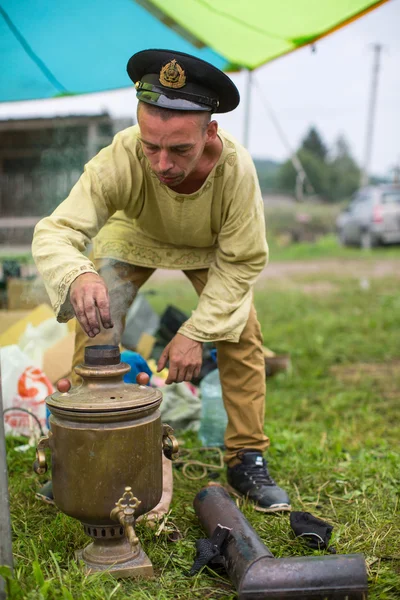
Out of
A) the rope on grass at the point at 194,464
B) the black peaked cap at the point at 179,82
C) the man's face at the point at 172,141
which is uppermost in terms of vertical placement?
the black peaked cap at the point at 179,82

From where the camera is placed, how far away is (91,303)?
7.18 ft

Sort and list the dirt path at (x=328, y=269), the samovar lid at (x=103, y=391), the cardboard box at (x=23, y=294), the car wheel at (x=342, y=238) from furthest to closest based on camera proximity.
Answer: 1. the car wheel at (x=342, y=238)
2. the dirt path at (x=328, y=269)
3. the cardboard box at (x=23, y=294)
4. the samovar lid at (x=103, y=391)

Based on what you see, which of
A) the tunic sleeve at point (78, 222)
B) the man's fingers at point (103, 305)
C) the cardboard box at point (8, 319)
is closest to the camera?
the man's fingers at point (103, 305)

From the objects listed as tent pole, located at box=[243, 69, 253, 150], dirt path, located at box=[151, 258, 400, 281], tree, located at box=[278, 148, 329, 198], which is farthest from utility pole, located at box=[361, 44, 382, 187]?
tent pole, located at box=[243, 69, 253, 150]

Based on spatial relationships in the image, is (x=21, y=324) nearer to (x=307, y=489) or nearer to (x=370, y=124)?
(x=307, y=489)

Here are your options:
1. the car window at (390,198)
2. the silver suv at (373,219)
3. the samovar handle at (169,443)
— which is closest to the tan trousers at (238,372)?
the samovar handle at (169,443)

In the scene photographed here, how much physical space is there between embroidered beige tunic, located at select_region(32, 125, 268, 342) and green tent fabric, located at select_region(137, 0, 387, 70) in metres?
1.66

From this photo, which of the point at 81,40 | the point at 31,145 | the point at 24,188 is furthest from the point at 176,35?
the point at 31,145

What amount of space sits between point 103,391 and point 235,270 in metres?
0.96

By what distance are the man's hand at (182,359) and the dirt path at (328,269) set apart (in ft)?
31.4

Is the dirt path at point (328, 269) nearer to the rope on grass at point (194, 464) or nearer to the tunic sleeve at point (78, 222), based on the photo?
the rope on grass at point (194, 464)

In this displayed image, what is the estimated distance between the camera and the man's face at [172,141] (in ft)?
7.73

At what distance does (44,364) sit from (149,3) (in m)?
2.66

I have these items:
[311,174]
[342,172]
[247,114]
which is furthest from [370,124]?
[247,114]
